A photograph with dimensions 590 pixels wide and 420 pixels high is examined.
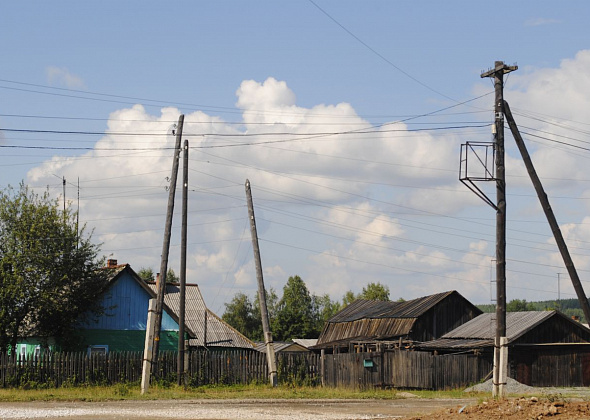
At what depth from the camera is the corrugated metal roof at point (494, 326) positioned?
40.2 m

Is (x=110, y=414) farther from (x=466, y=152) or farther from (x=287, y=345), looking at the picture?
(x=287, y=345)

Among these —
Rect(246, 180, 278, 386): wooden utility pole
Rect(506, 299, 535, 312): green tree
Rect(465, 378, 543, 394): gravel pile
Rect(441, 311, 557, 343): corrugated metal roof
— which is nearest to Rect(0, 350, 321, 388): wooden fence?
Rect(246, 180, 278, 386): wooden utility pole

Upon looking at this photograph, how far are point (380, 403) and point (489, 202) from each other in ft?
25.0

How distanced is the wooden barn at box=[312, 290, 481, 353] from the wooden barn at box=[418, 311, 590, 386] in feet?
15.8

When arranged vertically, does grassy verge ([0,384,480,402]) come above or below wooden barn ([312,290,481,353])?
below

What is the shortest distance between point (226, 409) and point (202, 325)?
23.0 m

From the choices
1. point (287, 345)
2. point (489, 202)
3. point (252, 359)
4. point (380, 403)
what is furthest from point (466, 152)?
point (287, 345)

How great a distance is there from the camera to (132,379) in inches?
1276

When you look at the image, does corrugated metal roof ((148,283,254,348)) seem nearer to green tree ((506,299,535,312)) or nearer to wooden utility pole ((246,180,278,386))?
wooden utility pole ((246,180,278,386))

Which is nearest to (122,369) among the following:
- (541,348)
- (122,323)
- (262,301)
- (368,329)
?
(262,301)

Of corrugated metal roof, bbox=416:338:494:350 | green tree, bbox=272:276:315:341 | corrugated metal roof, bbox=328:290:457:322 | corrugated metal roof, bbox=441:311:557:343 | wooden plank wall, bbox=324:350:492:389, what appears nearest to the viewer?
wooden plank wall, bbox=324:350:492:389

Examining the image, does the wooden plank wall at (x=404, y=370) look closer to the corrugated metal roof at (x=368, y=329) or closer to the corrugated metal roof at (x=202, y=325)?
the corrugated metal roof at (x=202, y=325)

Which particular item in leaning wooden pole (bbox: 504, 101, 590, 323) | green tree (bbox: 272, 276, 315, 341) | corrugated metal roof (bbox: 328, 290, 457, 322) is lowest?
green tree (bbox: 272, 276, 315, 341)

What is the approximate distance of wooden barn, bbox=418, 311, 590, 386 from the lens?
39.5 meters
